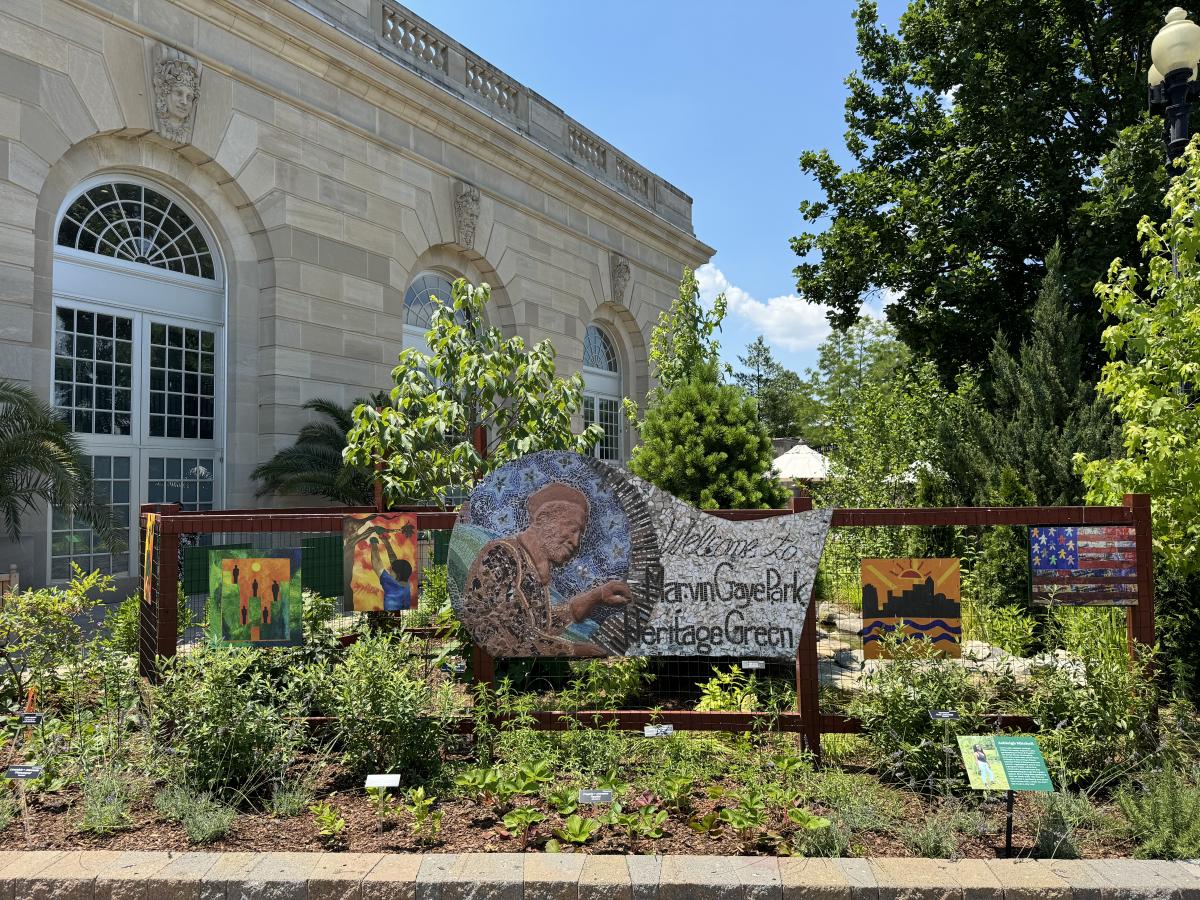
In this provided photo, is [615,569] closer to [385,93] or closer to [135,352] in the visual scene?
[135,352]

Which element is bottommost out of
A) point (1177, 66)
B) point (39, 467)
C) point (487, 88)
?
point (39, 467)

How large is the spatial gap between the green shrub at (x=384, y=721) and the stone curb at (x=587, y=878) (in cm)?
93

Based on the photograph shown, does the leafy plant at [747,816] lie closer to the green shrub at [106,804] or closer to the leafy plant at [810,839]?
the leafy plant at [810,839]

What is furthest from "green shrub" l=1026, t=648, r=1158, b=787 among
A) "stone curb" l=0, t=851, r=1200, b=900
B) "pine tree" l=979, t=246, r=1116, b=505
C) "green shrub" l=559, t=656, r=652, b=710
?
"pine tree" l=979, t=246, r=1116, b=505

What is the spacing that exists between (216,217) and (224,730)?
36.6 ft

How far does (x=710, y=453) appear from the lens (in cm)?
948

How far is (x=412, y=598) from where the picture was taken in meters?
5.70

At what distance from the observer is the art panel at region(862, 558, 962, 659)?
17.4 feet

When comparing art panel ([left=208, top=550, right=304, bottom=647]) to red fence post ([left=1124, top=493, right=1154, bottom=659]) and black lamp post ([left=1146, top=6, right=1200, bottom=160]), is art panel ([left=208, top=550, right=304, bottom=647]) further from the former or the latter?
black lamp post ([left=1146, top=6, right=1200, bottom=160])

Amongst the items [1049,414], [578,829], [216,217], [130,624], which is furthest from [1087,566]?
[216,217]

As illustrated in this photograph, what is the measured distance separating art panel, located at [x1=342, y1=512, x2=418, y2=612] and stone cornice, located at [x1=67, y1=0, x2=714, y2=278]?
10493 mm

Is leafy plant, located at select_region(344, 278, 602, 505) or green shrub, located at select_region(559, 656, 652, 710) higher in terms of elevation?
leafy plant, located at select_region(344, 278, 602, 505)

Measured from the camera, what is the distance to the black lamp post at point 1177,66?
7.59m

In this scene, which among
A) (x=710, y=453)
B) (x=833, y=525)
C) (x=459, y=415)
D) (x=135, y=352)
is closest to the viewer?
(x=833, y=525)
